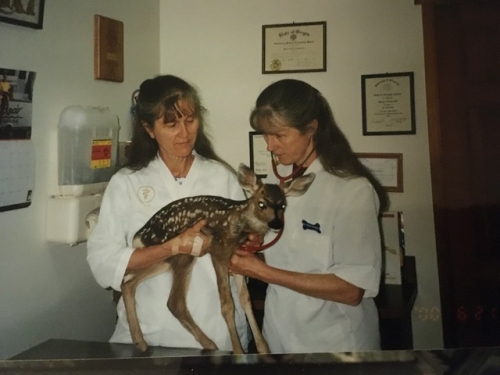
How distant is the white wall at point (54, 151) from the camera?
71cm

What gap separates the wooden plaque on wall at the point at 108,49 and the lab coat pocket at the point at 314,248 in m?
0.37

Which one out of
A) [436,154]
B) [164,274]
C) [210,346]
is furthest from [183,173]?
[436,154]

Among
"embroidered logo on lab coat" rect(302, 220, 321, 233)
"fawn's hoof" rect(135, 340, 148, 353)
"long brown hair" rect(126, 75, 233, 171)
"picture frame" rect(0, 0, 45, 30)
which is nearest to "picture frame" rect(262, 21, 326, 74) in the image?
"long brown hair" rect(126, 75, 233, 171)

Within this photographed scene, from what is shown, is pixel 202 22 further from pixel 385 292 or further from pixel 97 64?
pixel 385 292

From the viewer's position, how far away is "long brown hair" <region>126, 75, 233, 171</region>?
75cm

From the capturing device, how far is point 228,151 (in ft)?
2.49

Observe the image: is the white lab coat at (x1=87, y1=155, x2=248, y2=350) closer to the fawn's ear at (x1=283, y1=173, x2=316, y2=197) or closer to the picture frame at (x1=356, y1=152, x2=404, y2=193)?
the fawn's ear at (x1=283, y1=173, x2=316, y2=197)

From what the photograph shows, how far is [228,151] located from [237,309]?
0.23m

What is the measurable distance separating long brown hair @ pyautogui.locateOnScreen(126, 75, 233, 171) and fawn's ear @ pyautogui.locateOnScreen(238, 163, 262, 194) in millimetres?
22

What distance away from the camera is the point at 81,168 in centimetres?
77

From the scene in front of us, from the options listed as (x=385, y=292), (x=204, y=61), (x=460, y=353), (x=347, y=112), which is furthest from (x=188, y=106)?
(x=460, y=353)

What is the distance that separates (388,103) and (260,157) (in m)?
0.20

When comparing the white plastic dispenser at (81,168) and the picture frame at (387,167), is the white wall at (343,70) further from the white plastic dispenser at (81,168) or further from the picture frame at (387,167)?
the white plastic dispenser at (81,168)

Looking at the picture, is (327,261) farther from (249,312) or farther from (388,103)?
(388,103)
